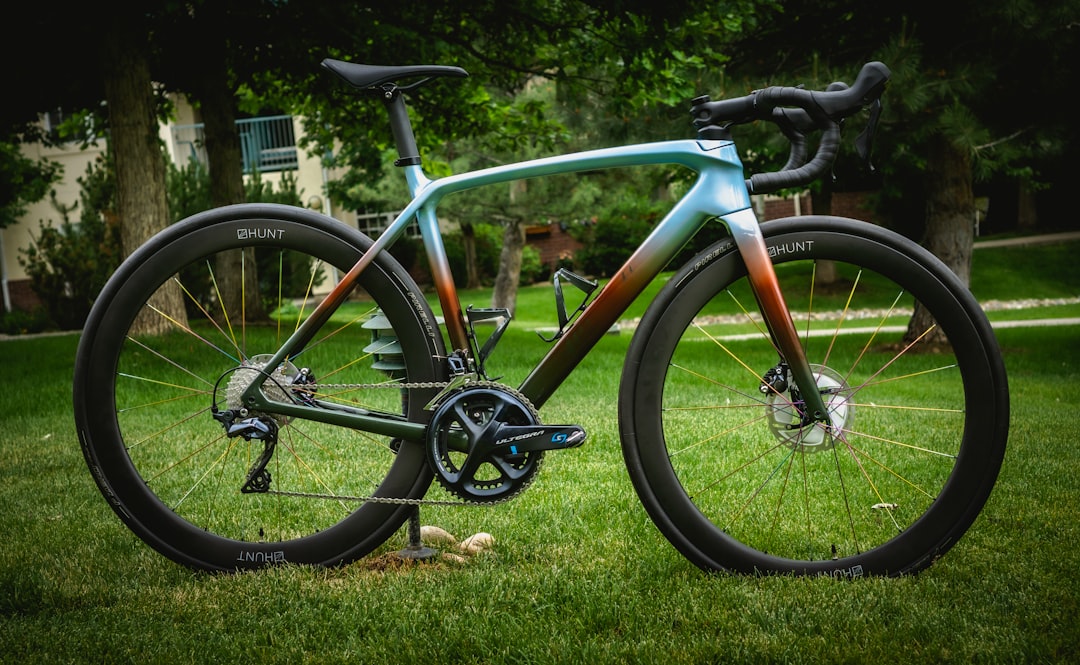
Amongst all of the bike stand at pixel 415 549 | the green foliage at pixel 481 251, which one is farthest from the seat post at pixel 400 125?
the green foliage at pixel 481 251

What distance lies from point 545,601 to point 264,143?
922 inches

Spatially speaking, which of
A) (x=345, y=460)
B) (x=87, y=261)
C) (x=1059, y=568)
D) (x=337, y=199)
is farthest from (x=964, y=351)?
(x=337, y=199)

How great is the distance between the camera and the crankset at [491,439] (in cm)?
256

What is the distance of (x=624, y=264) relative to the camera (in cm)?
254

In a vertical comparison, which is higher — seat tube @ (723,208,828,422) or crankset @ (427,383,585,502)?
seat tube @ (723,208,828,422)

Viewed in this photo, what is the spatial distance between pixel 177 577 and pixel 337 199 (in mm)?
21973

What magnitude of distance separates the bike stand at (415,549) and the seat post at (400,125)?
3.66 ft

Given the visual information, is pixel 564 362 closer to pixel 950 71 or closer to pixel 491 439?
pixel 491 439

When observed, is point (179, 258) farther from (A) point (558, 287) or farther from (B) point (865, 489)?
(B) point (865, 489)

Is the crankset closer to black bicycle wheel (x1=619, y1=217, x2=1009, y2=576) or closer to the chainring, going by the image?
the chainring

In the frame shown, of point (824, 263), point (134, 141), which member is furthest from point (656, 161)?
point (824, 263)

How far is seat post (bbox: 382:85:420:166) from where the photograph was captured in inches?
107

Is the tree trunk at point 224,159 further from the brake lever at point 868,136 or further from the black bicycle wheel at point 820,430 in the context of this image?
the brake lever at point 868,136

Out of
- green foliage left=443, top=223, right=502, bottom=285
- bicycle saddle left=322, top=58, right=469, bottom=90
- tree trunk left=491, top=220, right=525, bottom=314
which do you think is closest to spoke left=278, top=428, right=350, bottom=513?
bicycle saddle left=322, top=58, right=469, bottom=90
